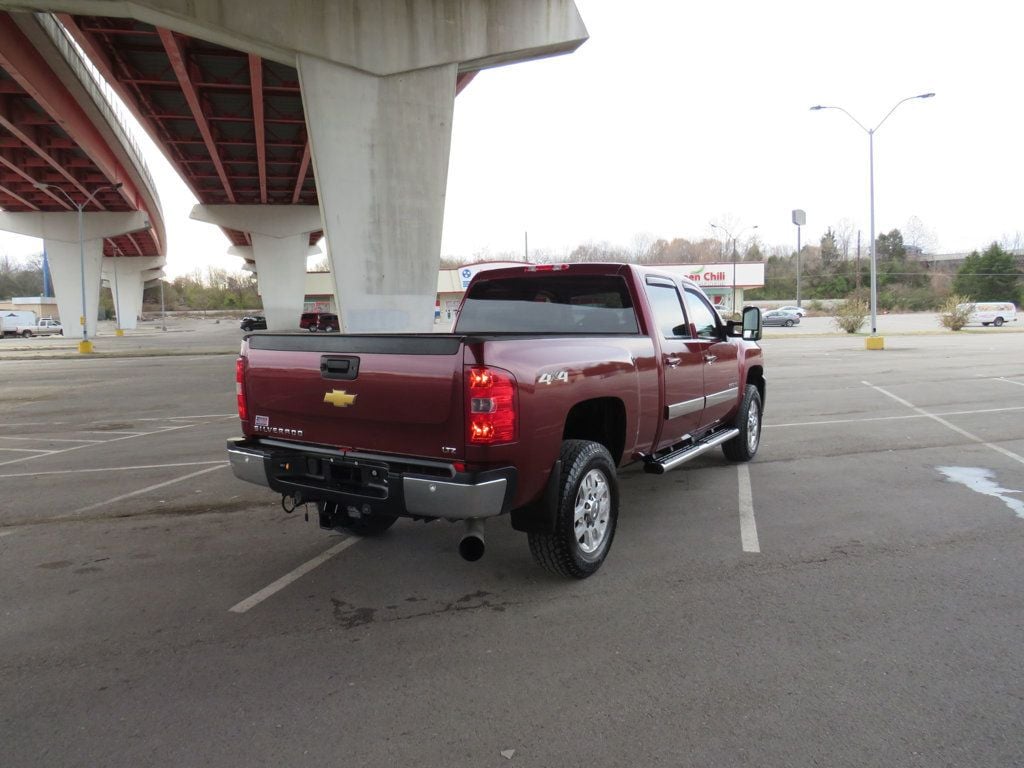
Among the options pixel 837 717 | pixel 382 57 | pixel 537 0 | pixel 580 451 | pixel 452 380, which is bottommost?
pixel 837 717

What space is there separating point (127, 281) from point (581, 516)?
9347cm

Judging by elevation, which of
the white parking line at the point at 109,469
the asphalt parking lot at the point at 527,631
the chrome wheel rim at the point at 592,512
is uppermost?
the chrome wheel rim at the point at 592,512

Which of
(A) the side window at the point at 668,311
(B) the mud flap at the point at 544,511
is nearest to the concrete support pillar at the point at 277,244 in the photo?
(A) the side window at the point at 668,311

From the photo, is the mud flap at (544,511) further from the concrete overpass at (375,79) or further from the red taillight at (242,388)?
the concrete overpass at (375,79)

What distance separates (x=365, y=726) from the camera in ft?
9.45

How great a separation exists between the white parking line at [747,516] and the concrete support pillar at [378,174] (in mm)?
12341

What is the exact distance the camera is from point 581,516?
14.0 ft

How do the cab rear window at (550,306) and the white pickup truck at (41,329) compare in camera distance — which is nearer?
the cab rear window at (550,306)

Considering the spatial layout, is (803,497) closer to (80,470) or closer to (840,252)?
(80,470)

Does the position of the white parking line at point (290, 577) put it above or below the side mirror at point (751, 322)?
below

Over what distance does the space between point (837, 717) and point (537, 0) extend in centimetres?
1850

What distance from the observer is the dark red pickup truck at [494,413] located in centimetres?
362

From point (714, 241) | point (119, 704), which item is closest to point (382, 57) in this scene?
point (119, 704)

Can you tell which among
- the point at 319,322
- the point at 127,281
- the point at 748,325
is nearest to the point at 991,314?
the point at 319,322
